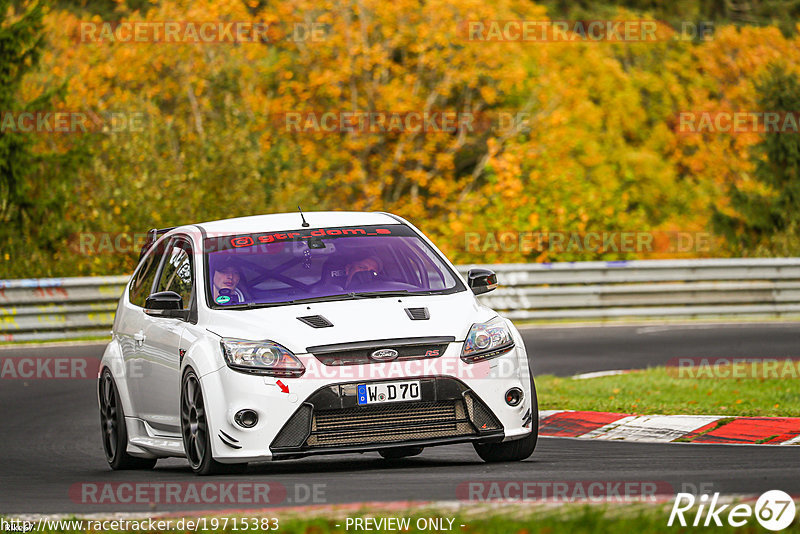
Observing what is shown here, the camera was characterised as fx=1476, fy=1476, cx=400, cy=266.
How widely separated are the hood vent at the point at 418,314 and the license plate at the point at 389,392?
1.50 feet

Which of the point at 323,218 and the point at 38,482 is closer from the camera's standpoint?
the point at 38,482

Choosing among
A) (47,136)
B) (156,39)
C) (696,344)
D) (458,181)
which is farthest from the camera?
(458,181)

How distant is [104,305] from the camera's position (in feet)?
73.0

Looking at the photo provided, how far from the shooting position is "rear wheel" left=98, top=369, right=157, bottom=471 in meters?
10.6

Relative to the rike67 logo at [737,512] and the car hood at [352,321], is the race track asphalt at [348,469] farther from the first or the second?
the car hood at [352,321]

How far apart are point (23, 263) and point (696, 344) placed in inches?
459

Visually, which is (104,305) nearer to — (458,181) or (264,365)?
(264,365)

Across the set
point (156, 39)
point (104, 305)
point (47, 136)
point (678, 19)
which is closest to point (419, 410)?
point (104, 305)

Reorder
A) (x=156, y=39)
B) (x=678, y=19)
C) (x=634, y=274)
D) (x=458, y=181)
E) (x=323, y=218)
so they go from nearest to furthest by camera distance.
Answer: (x=323, y=218) → (x=634, y=274) → (x=156, y=39) → (x=458, y=181) → (x=678, y=19)

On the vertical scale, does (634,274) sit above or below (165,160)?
below
